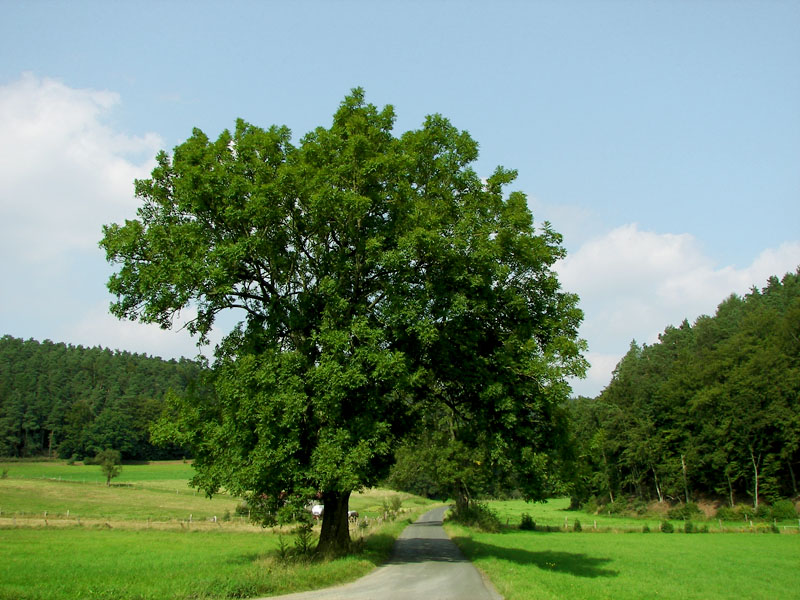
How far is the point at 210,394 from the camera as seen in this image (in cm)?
2048

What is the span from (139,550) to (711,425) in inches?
2679

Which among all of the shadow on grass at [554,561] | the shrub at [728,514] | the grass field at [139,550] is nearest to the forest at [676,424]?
the shrub at [728,514]

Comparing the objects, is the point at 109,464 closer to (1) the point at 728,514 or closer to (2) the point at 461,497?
(2) the point at 461,497

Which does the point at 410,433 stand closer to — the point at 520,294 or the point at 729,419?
the point at 520,294

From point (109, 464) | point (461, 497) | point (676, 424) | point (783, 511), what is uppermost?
point (676, 424)

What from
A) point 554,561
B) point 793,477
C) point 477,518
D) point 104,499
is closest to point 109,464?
point 104,499

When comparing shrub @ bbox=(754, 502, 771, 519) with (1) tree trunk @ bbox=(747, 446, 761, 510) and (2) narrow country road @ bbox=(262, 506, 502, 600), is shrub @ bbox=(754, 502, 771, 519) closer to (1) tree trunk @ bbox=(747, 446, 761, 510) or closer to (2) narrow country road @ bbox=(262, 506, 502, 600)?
(1) tree trunk @ bbox=(747, 446, 761, 510)

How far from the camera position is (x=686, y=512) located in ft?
226

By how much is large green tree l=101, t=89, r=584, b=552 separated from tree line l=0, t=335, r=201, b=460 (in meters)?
83.2

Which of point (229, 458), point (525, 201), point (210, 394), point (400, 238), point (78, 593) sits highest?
point (525, 201)

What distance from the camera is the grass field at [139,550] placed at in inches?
568

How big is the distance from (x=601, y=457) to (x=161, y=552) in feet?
242

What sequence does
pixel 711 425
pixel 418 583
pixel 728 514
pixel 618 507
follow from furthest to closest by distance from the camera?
pixel 618 507 < pixel 711 425 < pixel 728 514 < pixel 418 583

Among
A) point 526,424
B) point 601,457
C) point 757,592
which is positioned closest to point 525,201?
point 526,424
